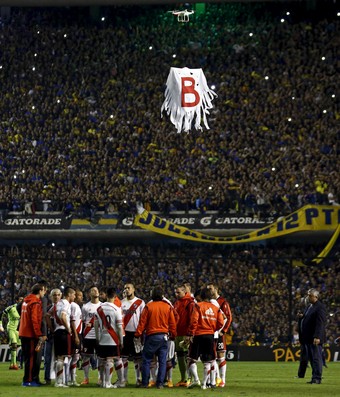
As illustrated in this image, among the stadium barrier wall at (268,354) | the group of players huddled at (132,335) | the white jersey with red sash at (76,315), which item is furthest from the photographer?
the stadium barrier wall at (268,354)

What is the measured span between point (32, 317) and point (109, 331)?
4.82 feet

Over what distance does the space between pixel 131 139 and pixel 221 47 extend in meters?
7.17

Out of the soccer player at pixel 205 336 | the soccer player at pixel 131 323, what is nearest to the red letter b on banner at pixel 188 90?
the soccer player at pixel 131 323

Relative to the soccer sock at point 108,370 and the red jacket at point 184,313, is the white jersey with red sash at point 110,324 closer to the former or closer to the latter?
the soccer sock at point 108,370

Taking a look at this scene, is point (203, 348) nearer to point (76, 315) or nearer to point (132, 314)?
point (132, 314)

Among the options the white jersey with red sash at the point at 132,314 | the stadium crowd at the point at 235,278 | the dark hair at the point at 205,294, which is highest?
the stadium crowd at the point at 235,278

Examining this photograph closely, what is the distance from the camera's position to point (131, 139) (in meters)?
53.8

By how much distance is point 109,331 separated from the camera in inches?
880

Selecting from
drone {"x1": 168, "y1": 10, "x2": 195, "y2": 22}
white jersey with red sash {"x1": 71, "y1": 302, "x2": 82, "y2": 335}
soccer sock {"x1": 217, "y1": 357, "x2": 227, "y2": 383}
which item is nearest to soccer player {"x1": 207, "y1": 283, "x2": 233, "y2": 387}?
soccer sock {"x1": 217, "y1": 357, "x2": 227, "y2": 383}

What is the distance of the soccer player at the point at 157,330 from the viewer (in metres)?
21.8

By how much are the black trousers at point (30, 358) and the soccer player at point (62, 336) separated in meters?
0.41

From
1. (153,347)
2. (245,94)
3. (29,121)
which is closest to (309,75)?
(245,94)

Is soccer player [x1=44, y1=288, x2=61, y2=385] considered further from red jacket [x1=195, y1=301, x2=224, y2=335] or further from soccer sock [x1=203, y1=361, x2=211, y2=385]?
soccer sock [x1=203, y1=361, x2=211, y2=385]

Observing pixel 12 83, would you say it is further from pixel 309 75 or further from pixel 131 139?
pixel 309 75
